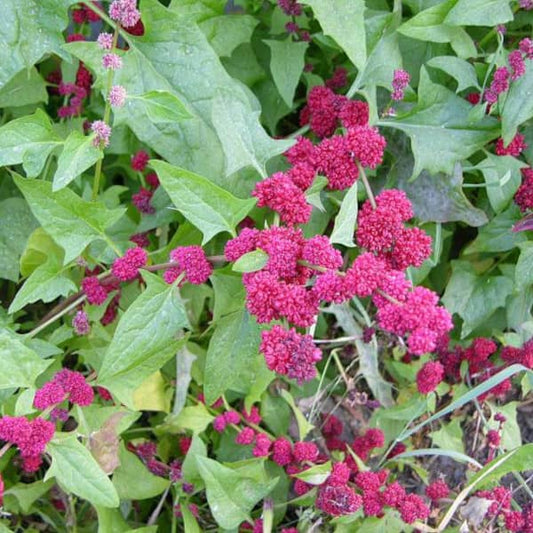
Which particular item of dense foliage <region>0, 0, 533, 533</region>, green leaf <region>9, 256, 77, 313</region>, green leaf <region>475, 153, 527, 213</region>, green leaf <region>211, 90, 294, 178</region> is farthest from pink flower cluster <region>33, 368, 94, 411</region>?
green leaf <region>475, 153, 527, 213</region>

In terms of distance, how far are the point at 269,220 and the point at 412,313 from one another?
2.10 feet

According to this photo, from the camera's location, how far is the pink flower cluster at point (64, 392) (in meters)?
1.32

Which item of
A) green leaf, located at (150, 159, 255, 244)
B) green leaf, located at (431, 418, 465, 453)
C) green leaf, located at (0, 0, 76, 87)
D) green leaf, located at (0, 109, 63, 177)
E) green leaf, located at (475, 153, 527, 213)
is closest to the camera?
green leaf, located at (150, 159, 255, 244)

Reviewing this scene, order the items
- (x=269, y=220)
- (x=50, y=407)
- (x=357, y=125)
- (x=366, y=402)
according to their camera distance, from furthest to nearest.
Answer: (x=366, y=402) → (x=269, y=220) → (x=357, y=125) → (x=50, y=407)

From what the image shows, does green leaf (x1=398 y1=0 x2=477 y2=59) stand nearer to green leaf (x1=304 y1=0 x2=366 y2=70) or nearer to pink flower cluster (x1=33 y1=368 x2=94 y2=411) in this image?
green leaf (x1=304 y1=0 x2=366 y2=70)

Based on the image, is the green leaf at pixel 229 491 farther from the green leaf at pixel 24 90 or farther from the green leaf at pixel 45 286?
the green leaf at pixel 24 90

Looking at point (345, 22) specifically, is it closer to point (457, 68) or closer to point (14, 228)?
point (457, 68)

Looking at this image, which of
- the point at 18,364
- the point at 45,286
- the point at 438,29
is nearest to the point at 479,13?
the point at 438,29

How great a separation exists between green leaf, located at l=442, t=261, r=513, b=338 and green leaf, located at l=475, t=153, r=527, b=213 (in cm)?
28

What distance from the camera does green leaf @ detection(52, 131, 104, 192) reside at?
126 centimetres

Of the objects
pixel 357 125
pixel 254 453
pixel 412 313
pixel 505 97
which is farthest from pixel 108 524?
pixel 505 97

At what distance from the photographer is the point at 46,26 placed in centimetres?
150

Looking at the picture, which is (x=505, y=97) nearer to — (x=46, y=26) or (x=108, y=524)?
(x=46, y=26)

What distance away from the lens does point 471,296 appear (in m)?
1.89
